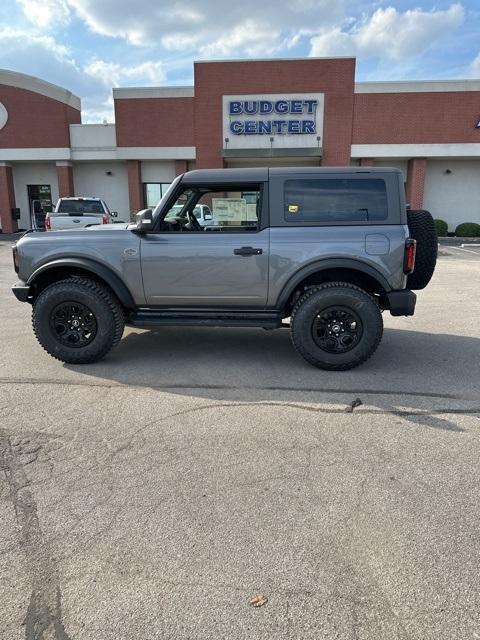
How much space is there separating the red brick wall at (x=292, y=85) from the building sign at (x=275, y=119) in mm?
297

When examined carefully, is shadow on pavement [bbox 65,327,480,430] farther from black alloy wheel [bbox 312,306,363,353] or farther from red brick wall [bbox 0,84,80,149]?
red brick wall [bbox 0,84,80,149]

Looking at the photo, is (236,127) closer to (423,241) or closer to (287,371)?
(423,241)

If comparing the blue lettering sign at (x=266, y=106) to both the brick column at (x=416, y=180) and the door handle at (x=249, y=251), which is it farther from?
the door handle at (x=249, y=251)

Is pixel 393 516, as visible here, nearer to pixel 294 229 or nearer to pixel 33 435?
pixel 33 435

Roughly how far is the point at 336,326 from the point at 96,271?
8.64 ft

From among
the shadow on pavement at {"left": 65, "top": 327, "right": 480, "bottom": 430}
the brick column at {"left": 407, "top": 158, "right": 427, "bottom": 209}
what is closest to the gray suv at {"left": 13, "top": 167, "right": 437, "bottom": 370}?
the shadow on pavement at {"left": 65, "top": 327, "right": 480, "bottom": 430}

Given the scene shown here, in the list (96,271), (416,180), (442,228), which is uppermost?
(416,180)

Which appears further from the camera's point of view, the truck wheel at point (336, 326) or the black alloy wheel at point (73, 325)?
the black alloy wheel at point (73, 325)

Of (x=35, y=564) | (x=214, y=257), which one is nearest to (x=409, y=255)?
(x=214, y=257)

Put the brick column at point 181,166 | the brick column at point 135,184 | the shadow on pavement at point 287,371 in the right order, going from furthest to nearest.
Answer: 1. the brick column at point 135,184
2. the brick column at point 181,166
3. the shadow on pavement at point 287,371

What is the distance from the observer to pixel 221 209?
5.15m

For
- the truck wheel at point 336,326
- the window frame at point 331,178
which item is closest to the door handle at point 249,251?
the window frame at point 331,178

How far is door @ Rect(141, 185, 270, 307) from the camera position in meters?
4.86

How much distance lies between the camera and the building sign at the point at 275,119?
22016mm
